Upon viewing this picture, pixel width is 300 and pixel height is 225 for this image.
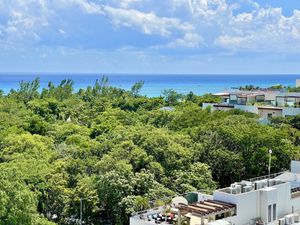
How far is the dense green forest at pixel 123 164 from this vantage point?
23.2 m

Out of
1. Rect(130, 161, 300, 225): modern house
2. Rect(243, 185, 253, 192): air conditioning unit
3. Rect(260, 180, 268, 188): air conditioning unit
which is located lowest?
Rect(130, 161, 300, 225): modern house

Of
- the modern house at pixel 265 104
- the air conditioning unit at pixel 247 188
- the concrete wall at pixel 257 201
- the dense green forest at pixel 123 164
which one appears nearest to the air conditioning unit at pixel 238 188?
the air conditioning unit at pixel 247 188

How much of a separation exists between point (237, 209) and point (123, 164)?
358 inches

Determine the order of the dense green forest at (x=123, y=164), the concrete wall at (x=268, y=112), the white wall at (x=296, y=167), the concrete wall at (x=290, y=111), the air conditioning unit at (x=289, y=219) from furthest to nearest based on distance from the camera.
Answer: the concrete wall at (x=268, y=112) < the concrete wall at (x=290, y=111) < the dense green forest at (x=123, y=164) < the white wall at (x=296, y=167) < the air conditioning unit at (x=289, y=219)

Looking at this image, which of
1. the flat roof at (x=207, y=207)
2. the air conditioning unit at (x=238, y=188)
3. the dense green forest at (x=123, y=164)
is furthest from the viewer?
the dense green forest at (x=123, y=164)

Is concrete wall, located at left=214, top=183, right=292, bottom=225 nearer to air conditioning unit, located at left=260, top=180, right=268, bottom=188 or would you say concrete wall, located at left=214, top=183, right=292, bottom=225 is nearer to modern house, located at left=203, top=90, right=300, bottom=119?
air conditioning unit, located at left=260, top=180, right=268, bottom=188

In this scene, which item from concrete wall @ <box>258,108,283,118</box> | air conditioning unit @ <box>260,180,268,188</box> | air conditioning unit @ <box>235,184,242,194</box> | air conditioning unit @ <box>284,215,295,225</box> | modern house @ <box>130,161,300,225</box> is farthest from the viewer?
concrete wall @ <box>258,108,283,118</box>

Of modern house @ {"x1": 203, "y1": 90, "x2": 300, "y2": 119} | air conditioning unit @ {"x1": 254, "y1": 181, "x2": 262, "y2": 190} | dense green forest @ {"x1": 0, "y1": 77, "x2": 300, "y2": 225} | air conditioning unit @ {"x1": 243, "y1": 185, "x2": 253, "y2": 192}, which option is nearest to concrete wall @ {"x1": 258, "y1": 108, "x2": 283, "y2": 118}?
modern house @ {"x1": 203, "y1": 90, "x2": 300, "y2": 119}

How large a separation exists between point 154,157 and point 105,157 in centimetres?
331

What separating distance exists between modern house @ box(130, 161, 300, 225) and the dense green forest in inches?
121

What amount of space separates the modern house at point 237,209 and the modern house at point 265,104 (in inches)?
1125

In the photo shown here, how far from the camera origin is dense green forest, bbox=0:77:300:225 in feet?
76.2

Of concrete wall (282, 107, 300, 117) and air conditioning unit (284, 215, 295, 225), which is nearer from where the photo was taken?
air conditioning unit (284, 215, 295, 225)

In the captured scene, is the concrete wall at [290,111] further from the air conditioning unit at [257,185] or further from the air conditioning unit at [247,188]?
the air conditioning unit at [247,188]
